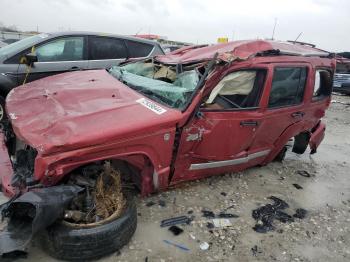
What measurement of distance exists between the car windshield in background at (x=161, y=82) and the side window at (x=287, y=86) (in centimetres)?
102

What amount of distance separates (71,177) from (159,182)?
894 mm

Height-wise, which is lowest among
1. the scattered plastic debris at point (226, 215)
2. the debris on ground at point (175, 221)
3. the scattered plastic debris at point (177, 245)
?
the scattered plastic debris at point (226, 215)

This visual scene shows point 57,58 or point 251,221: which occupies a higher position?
point 57,58

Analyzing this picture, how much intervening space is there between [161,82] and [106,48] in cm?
329

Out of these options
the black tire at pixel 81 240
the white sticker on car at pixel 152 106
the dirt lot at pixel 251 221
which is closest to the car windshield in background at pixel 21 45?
the white sticker on car at pixel 152 106

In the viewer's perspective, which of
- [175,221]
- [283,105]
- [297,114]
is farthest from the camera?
[297,114]

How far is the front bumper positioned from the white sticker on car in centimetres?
124

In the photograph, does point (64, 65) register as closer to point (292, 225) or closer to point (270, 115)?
point (270, 115)

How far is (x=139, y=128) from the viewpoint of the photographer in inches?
121

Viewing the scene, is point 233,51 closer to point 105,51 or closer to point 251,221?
point 251,221

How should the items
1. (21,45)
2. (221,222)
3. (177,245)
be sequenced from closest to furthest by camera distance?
(177,245)
(221,222)
(21,45)

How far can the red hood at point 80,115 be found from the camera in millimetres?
2830

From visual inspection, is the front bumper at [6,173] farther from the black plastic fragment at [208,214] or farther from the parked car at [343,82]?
the parked car at [343,82]

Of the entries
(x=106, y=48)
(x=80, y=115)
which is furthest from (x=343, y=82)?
(x=80, y=115)
